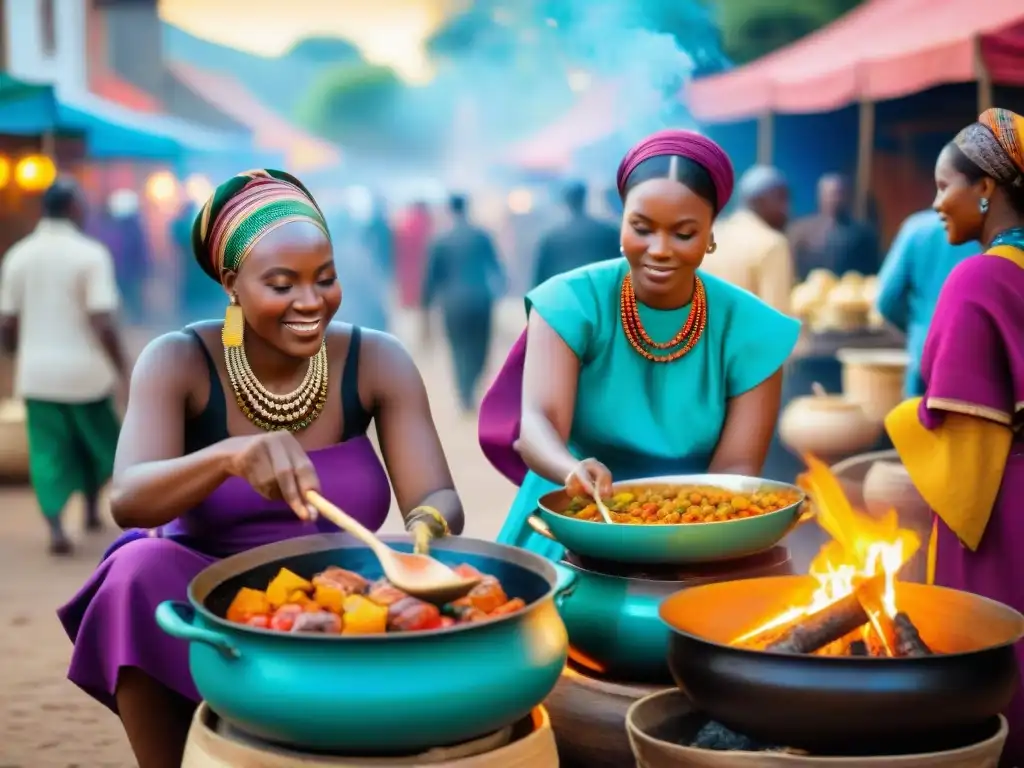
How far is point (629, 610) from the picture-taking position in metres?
2.71

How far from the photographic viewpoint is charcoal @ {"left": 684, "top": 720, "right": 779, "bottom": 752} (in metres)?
2.36

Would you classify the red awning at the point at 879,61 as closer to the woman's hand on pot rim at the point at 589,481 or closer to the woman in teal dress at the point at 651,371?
the woman in teal dress at the point at 651,371

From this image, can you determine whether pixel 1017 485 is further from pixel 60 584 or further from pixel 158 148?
pixel 158 148

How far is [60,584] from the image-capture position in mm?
6637

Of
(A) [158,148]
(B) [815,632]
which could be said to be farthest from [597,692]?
(A) [158,148]

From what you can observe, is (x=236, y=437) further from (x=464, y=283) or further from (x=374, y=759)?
(x=464, y=283)

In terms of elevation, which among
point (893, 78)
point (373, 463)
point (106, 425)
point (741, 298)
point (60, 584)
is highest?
point (893, 78)

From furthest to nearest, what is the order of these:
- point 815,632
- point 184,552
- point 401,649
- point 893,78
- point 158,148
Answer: point 158,148, point 893,78, point 184,552, point 815,632, point 401,649

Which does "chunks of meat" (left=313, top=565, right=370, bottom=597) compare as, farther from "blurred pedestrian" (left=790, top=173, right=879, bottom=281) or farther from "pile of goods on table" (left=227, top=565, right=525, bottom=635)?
"blurred pedestrian" (left=790, top=173, right=879, bottom=281)

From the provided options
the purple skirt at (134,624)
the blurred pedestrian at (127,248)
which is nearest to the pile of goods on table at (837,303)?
the purple skirt at (134,624)

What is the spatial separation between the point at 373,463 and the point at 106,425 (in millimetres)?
4999

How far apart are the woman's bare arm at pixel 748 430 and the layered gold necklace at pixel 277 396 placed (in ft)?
3.25

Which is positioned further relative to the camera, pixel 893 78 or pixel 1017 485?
pixel 893 78

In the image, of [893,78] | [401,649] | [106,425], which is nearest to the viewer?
[401,649]
